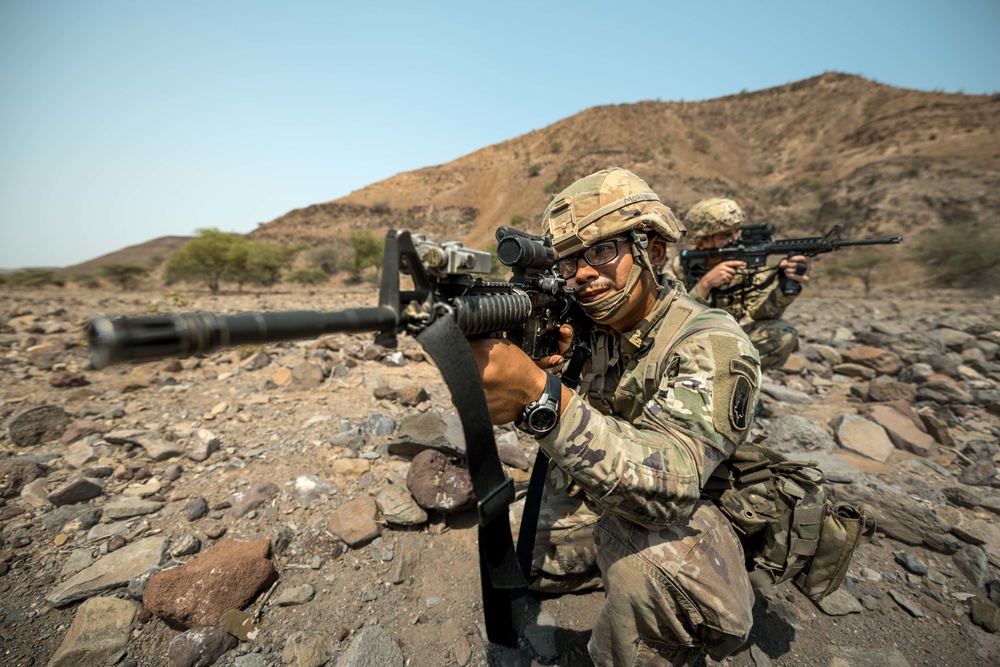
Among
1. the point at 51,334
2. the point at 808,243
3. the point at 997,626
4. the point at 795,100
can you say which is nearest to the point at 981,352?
the point at 808,243

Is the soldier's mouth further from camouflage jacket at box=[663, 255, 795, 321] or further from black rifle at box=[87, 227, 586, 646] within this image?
camouflage jacket at box=[663, 255, 795, 321]

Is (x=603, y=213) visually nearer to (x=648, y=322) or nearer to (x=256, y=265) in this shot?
(x=648, y=322)

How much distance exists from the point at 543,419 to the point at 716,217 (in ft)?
16.2

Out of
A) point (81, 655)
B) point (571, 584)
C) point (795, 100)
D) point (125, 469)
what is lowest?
point (571, 584)

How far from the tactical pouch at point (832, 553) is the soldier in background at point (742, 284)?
3.39 meters

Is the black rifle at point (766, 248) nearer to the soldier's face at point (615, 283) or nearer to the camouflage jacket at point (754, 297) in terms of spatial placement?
the camouflage jacket at point (754, 297)

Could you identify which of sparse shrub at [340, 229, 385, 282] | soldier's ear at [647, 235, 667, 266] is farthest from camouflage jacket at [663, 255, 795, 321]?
sparse shrub at [340, 229, 385, 282]

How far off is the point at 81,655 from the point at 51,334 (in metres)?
8.77

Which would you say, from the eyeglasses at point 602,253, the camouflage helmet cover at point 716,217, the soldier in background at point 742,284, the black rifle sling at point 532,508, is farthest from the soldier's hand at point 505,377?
the camouflage helmet cover at point 716,217

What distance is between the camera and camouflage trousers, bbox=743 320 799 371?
18.0 ft

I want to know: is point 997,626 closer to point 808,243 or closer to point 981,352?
point 808,243

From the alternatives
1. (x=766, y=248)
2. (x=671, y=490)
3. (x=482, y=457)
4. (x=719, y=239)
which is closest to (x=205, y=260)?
(x=719, y=239)

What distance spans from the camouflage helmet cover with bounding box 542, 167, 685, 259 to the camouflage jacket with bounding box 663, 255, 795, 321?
3.52 m

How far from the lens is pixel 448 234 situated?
150ft
